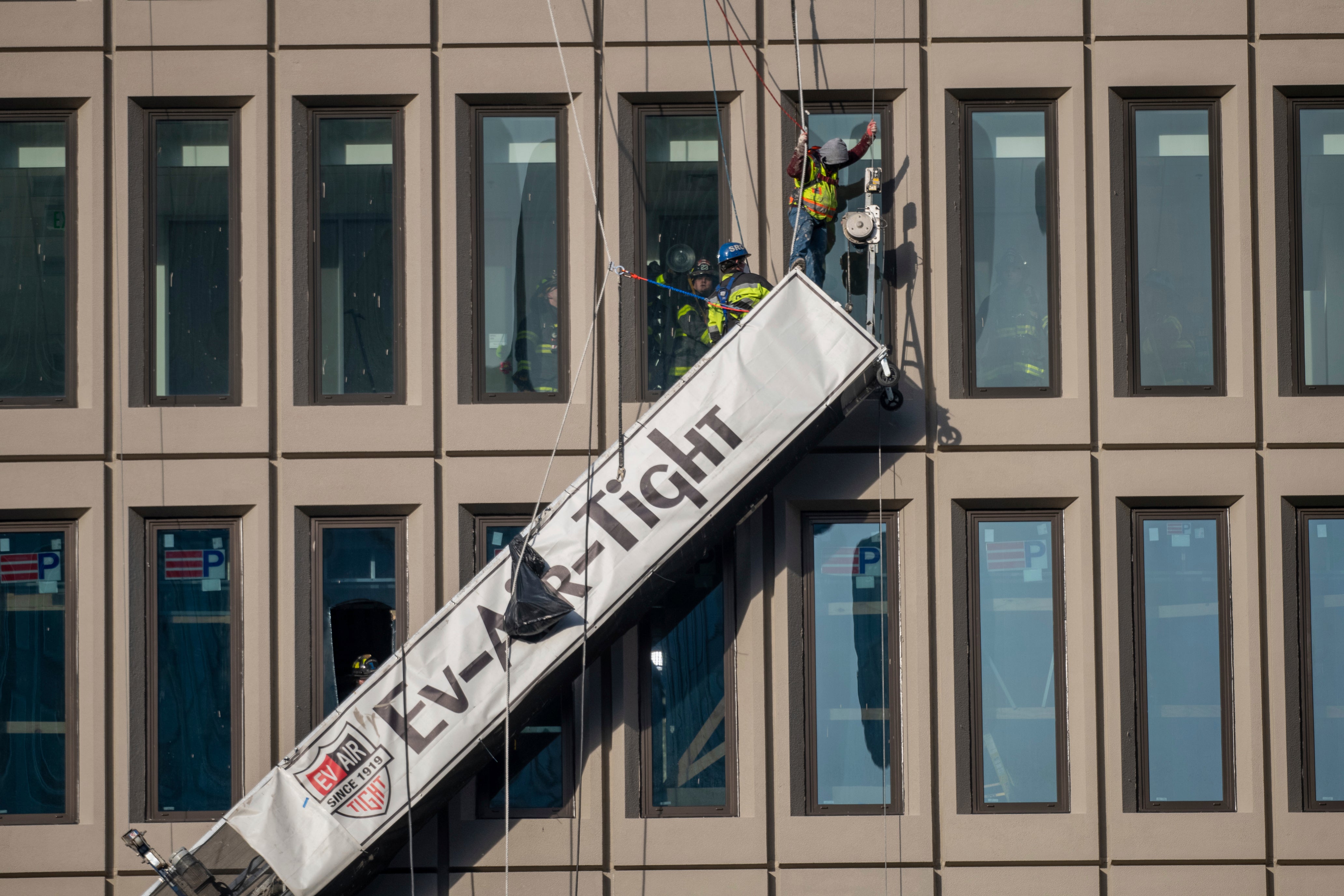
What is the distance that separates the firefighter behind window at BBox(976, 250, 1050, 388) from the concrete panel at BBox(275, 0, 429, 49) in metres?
5.47

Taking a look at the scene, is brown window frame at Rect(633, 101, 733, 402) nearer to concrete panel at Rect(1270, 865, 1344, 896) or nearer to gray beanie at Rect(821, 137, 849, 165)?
gray beanie at Rect(821, 137, 849, 165)

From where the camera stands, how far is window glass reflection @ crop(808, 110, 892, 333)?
10398 mm

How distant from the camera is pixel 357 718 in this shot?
9195 millimetres

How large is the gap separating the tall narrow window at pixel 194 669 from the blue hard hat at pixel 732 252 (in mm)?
4777

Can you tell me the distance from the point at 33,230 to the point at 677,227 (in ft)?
18.8

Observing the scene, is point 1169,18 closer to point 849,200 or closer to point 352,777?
point 849,200

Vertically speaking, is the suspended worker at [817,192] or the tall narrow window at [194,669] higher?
the suspended worker at [817,192]

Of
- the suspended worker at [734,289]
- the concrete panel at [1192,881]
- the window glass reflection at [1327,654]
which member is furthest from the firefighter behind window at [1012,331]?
the concrete panel at [1192,881]

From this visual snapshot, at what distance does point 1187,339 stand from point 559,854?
7.05 meters

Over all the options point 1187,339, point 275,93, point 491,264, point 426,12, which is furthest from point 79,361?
point 1187,339

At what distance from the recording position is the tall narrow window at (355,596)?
10125 mm

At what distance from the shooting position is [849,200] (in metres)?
10.4

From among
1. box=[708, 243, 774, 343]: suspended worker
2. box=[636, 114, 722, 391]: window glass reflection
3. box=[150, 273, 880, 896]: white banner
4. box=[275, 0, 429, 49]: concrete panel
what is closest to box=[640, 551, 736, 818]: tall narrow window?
box=[150, 273, 880, 896]: white banner

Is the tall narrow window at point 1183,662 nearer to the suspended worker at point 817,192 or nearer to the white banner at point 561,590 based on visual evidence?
the white banner at point 561,590
